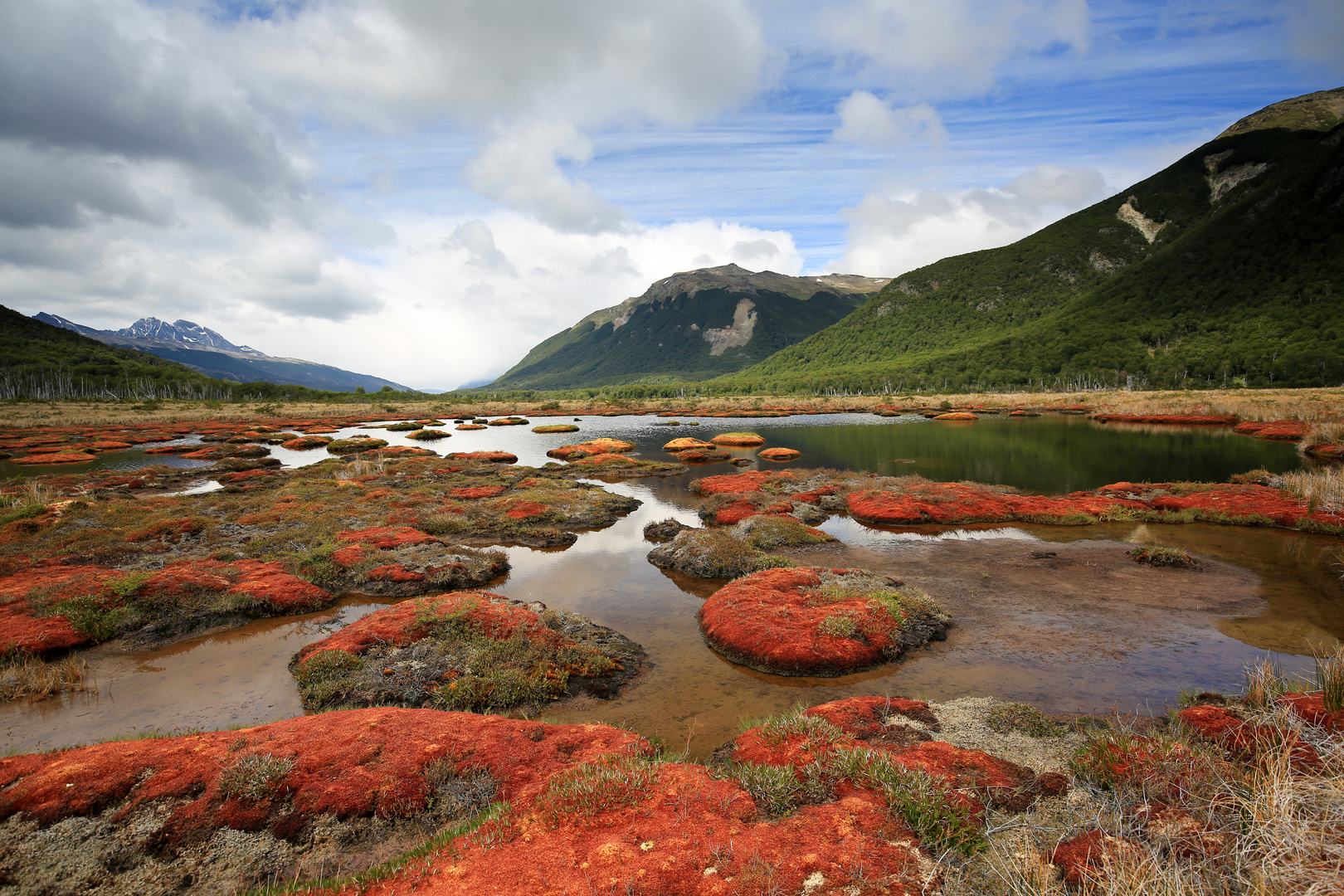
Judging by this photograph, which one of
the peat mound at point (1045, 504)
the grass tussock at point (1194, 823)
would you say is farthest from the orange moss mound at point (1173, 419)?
the grass tussock at point (1194, 823)

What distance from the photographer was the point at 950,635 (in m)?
13.0

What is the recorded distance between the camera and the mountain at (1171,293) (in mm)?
96750

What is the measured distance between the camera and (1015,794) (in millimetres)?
6184

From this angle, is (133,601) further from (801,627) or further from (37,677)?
(801,627)

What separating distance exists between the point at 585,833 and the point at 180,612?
48.1 feet

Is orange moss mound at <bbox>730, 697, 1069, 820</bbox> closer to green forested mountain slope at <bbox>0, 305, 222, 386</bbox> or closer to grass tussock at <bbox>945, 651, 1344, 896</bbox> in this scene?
grass tussock at <bbox>945, 651, 1344, 896</bbox>

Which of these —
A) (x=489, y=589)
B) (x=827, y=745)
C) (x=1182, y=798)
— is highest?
(x=1182, y=798)

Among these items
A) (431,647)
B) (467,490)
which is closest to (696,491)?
(467,490)

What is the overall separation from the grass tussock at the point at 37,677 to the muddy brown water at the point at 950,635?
32 centimetres

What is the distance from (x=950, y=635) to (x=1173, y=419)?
6376 cm

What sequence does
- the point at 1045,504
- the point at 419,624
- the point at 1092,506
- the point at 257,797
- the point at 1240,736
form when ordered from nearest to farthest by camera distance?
the point at 1240,736
the point at 257,797
the point at 419,624
the point at 1092,506
the point at 1045,504

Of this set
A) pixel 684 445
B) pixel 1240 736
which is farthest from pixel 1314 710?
pixel 684 445

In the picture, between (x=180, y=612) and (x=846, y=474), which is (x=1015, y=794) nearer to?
(x=180, y=612)

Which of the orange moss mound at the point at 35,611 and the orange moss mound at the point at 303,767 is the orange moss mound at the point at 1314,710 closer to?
the orange moss mound at the point at 303,767
